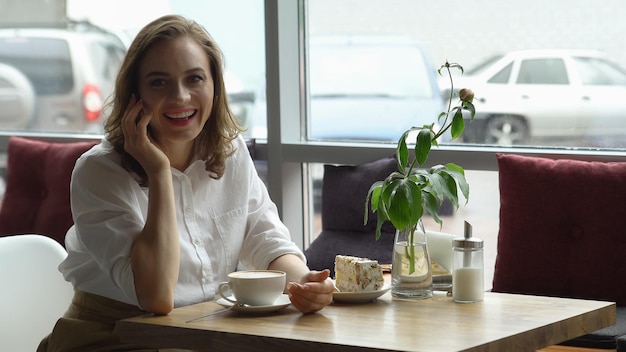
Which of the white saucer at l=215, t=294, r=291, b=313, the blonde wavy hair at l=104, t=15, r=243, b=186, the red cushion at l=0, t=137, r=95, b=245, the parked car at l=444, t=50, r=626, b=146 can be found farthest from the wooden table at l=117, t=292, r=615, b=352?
the red cushion at l=0, t=137, r=95, b=245

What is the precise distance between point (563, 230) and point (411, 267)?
1.39 meters

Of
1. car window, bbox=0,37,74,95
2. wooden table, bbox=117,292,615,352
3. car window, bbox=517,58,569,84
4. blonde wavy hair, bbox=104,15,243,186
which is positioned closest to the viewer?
wooden table, bbox=117,292,615,352

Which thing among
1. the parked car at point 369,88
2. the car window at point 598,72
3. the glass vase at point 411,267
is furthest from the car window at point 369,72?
the glass vase at point 411,267

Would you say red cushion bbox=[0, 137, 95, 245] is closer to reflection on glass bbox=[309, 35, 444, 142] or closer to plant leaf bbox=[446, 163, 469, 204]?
reflection on glass bbox=[309, 35, 444, 142]

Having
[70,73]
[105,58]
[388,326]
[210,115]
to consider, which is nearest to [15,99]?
[70,73]

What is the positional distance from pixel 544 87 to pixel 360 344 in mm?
2397

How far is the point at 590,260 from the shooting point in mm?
3457

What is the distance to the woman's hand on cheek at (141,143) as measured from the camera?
2406 millimetres

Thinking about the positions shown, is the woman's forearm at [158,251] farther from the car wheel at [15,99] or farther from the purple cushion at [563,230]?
the car wheel at [15,99]

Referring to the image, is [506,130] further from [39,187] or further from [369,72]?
[39,187]

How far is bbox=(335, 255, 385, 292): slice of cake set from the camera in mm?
2238

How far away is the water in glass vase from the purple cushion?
134 cm

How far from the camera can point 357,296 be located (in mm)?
2223

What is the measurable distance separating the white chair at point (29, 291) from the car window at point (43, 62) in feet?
8.39
